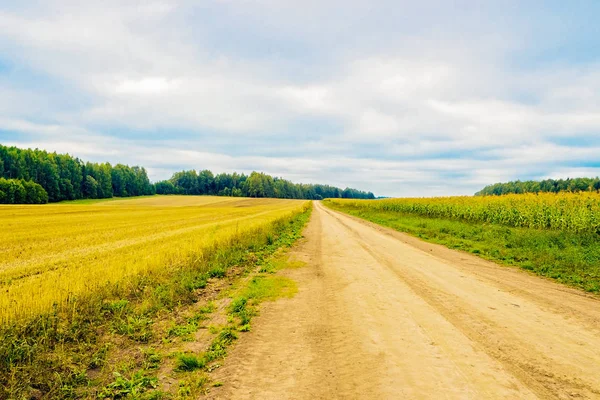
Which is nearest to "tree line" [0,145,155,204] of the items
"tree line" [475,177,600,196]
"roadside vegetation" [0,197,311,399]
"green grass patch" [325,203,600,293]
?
"roadside vegetation" [0,197,311,399]

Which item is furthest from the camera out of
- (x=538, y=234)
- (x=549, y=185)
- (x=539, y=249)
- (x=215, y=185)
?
(x=215, y=185)

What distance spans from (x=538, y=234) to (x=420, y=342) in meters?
15.9

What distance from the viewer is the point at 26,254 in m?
14.9

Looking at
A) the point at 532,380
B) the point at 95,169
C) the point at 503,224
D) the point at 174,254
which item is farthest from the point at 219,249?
the point at 95,169

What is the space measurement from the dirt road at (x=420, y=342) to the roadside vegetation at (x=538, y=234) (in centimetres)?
254

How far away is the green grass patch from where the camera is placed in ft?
35.8

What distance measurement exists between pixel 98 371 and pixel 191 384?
65.5 inches

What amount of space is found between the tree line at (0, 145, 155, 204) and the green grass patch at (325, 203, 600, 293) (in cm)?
8760

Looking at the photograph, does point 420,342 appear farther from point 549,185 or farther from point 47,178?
point 549,185

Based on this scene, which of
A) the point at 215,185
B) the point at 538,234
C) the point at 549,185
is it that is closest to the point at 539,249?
the point at 538,234

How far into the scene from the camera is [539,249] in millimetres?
14586

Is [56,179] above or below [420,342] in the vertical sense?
above

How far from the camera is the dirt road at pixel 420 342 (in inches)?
163

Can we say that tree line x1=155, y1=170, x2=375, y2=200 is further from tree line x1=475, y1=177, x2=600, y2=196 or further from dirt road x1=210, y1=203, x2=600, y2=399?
dirt road x1=210, y1=203, x2=600, y2=399
